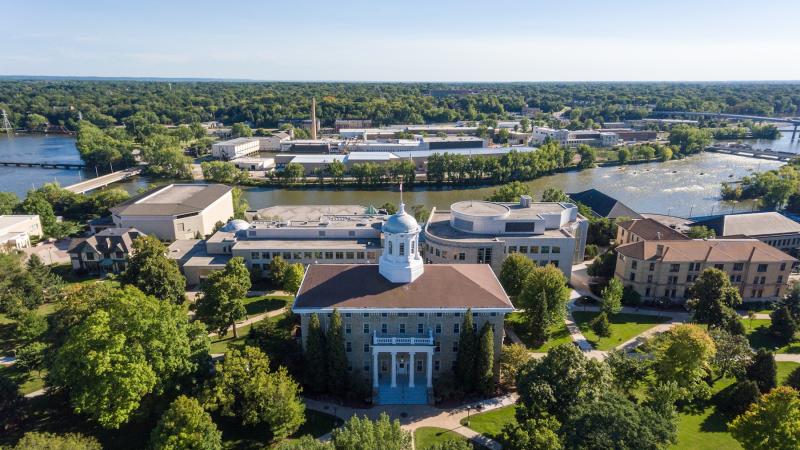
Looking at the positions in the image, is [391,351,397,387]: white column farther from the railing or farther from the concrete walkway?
the concrete walkway

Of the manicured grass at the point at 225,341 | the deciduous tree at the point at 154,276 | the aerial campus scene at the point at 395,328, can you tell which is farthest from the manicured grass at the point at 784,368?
the deciduous tree at the point at 154,276

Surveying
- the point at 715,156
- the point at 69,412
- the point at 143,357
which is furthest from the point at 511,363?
the point at 715,156

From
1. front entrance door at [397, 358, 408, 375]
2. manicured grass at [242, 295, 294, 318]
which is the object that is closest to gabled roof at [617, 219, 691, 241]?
front entrance door at [397, 358, 408, 375]

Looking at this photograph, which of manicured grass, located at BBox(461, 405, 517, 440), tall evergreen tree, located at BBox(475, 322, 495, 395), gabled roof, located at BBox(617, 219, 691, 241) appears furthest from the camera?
gabled roof, located at BBox(617, 219, 691, 241)

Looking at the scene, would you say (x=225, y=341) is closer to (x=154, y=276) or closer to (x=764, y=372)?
(x=154, y=276)

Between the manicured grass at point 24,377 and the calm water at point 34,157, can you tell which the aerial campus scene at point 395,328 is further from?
the calm water at point 34,157

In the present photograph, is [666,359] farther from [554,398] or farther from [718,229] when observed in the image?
[718,229]

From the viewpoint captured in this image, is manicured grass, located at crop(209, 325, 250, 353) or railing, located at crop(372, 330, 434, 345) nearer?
railing, located at crop(372, 330, 434, 345)
